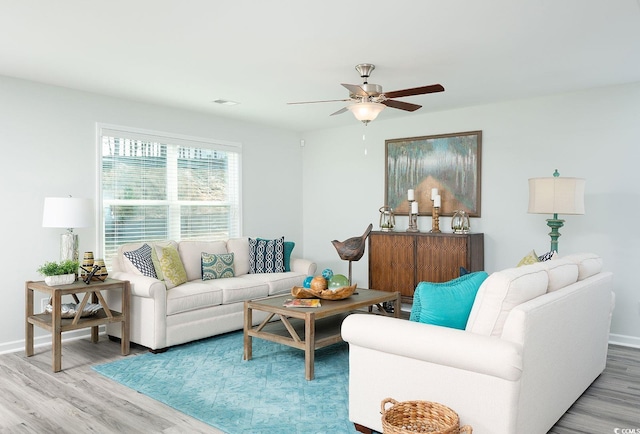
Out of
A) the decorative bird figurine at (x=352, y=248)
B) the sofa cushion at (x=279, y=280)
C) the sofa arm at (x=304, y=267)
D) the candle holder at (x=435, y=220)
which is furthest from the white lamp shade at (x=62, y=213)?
the candle holder at (x=435, y=220)

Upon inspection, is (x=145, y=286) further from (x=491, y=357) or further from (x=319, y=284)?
(x=491, y=357)

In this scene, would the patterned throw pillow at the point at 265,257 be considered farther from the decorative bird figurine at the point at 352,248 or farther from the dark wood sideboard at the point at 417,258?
the dark wood sideboard at the point at 417,258

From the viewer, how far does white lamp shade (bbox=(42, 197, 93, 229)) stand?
4.25m

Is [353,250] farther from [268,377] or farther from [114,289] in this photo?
[114,289]

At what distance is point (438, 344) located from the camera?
7.55 ft

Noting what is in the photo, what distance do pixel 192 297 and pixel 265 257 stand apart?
1.35 m

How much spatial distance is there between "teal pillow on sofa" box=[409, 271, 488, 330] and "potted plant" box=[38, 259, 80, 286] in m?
2.99

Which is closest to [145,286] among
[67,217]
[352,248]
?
[67,217]

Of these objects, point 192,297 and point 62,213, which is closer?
point 62,213

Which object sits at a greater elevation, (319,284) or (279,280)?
(319,284)

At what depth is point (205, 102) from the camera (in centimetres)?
540

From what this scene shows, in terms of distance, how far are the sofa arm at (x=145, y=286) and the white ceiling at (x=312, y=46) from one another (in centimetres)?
181

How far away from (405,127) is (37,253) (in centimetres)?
433

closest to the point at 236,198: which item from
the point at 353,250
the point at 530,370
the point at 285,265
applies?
the point at 285,265
